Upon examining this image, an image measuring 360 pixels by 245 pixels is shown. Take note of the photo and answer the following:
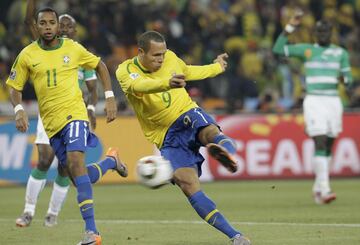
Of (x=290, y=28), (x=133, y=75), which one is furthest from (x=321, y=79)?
(x=133, y=75)

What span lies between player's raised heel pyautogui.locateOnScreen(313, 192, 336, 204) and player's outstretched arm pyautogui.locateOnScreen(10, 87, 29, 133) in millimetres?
5763

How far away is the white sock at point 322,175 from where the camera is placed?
1498cm

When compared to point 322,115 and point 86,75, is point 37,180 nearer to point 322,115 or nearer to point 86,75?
point 86,75

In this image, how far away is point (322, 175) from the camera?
15203 millimetres

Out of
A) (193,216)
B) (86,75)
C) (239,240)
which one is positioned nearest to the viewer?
(239,240)

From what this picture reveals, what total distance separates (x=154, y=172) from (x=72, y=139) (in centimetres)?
101

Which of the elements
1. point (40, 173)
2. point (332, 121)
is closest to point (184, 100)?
point (40, 173)

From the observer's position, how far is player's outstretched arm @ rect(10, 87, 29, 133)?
1012 centimetres

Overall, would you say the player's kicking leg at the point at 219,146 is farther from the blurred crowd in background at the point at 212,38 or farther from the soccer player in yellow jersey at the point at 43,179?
the blurred crowd in background at the point at 212,38

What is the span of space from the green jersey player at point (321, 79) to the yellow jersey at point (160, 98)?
215 inches

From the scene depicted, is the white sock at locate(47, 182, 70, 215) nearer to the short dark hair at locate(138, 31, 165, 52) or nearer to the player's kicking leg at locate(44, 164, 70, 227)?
the player's kicking leg at locate(44, 164, 70, 227)

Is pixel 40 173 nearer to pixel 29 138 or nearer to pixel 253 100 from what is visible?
pixel 29 138

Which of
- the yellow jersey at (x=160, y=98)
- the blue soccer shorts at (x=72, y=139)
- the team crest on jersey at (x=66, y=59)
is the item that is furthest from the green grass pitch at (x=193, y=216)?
the team crest on jersey at (x=66, y=59)

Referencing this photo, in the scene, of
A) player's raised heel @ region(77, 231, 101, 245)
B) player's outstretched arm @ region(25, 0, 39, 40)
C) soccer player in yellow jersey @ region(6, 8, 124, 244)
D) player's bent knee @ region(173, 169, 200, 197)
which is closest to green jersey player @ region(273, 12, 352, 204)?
player's outstretched arm @ region(25, 0, 39, 40)
